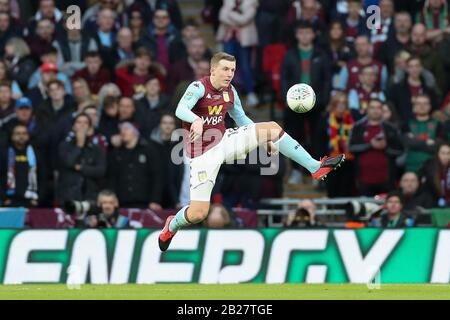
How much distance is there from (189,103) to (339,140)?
750cm

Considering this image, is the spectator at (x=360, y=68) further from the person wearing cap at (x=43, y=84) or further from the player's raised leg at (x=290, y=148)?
the player's raised leg at (x=290, y=148)

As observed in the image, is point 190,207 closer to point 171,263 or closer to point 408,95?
point 171,263

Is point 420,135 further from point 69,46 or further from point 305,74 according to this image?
point 69,46

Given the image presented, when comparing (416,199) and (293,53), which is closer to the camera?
(416,199)

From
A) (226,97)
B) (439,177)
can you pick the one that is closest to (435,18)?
(439,177)

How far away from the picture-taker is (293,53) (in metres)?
23.9

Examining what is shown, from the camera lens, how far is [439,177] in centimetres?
2219

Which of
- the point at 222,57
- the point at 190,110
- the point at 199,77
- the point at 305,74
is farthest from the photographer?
A: the point at 199,77

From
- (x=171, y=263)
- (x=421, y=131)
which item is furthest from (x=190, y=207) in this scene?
(x=421, y=131)

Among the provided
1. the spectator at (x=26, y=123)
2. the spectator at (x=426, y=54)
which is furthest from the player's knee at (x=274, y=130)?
the spectator at (x=426, y=54)

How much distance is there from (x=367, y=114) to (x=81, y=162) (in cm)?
472

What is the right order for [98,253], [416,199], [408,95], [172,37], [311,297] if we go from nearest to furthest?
[311,297], [98,253], [416,199], [408,95], [172,37]

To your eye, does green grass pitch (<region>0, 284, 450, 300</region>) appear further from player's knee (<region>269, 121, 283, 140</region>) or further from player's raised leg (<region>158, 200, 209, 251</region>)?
player's knee (<region>269, 121, 283, 140</region>)

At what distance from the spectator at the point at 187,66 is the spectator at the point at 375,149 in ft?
11.2
